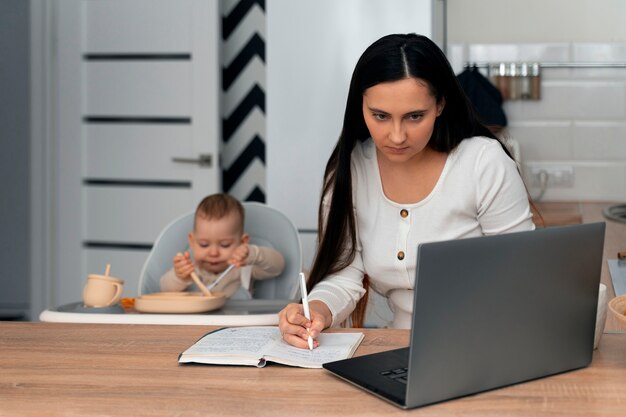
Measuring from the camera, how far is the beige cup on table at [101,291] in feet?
8.01

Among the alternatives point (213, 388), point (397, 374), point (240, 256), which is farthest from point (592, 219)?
point (213, 388)

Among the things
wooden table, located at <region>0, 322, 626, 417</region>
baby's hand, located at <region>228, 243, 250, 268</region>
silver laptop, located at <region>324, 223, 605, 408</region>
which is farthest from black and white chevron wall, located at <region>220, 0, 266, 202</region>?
silver laptop, located at <region>324, 223, 605, 408</region>

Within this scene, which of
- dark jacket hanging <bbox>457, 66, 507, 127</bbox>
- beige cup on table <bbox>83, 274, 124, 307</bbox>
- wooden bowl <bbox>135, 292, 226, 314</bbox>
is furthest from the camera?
dark jacket hanging <bbox>457, 66, 507, 127</bbox>

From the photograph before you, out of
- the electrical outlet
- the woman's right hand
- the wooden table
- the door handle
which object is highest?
the door handle

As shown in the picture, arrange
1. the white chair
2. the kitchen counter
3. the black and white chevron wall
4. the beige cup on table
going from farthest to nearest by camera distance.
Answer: the black and white chevron wall < the white chair < the kitchen counter < the beige cup on table

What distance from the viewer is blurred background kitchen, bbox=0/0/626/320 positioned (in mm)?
3967

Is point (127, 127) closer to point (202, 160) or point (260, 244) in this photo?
point (202, 160)

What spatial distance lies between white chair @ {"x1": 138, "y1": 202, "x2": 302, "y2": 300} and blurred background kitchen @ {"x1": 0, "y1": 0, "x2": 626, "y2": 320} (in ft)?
3.15

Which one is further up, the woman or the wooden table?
the woman

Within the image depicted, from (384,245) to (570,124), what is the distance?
2.20 metres

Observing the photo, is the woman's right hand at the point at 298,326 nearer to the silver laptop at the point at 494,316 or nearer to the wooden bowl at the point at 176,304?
the silver laptop at the point at 494,316

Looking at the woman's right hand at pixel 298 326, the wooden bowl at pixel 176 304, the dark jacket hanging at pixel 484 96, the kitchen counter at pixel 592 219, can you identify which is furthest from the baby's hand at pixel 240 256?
the dark jacket hanging at pixel 484 96

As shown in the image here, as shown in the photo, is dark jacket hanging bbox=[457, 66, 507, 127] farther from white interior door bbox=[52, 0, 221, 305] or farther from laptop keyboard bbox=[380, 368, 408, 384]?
laptop keyboard bbox=[380, 368, 408, 384]

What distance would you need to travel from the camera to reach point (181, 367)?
1572 mm
